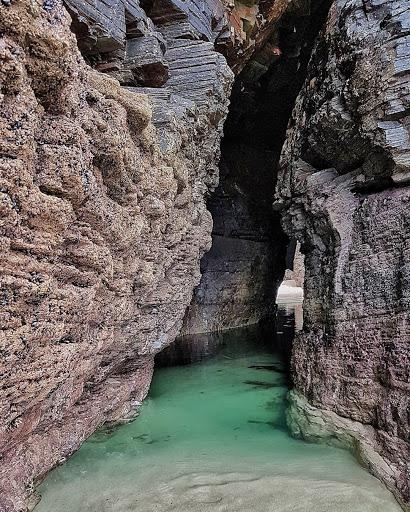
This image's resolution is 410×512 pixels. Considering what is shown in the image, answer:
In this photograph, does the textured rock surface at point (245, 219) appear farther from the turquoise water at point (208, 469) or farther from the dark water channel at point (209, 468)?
the turquoise water at point (208, 469)

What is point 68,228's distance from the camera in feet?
11.0

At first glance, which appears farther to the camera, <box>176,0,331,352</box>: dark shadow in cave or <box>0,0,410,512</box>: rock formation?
<box>176,0,331,352</box>: dark shadow in cave

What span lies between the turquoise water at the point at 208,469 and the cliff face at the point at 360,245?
603mm

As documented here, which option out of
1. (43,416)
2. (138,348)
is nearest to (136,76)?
(138,348)

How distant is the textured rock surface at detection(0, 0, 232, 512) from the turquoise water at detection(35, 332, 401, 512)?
0.47 metres

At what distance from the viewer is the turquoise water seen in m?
4.26

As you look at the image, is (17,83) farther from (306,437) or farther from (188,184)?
(306,437)

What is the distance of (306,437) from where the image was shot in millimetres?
6312

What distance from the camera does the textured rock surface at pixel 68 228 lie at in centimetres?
266

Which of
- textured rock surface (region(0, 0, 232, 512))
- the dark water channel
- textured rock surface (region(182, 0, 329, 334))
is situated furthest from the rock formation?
textured rock surface (region(182, 0, 329, 334))

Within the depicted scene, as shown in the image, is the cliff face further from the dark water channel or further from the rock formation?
the dark water channel

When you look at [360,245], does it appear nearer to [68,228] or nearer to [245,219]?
[68,228]

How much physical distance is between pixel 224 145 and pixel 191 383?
10.6 meters

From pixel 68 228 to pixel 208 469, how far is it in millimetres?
3650
